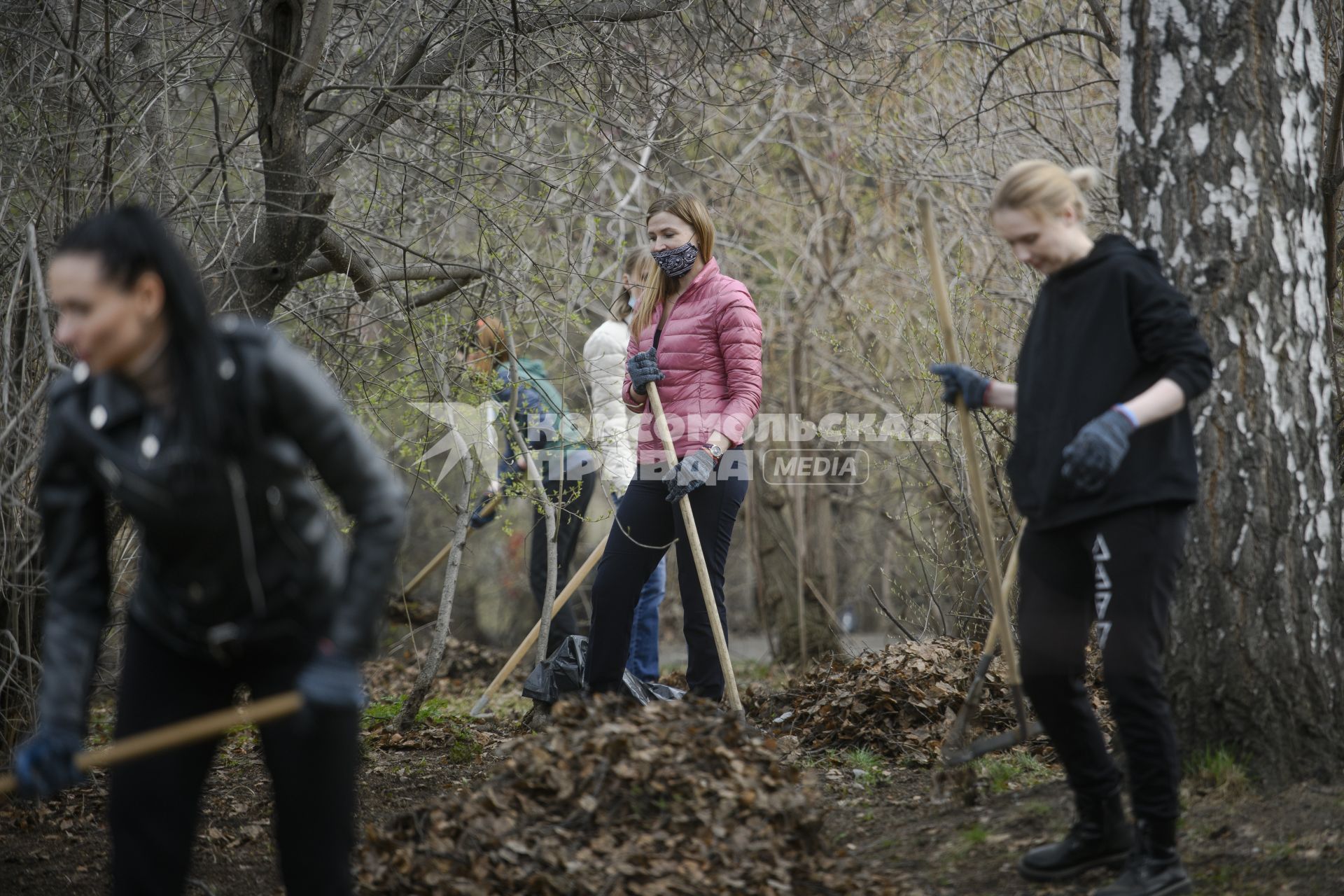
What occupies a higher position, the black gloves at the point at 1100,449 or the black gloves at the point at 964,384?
the black gloves at the point at 964,384

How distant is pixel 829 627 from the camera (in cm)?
1034

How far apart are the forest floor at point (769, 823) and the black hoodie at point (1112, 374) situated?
1072 mm

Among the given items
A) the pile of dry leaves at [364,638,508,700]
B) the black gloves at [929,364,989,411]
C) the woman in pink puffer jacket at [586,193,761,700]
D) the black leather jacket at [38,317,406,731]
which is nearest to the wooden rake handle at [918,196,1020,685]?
the black gloves at [929,364,989,411]

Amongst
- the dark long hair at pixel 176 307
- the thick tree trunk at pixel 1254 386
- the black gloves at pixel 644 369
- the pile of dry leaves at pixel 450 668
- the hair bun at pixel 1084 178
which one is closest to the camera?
the dark long hair at pixel 176 307

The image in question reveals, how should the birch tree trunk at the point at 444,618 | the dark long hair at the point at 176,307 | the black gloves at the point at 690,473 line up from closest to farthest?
the dark long hair at the point at 176,307, the black gloves at the point at 690,473, the birch tree trunk at the point at 444,618

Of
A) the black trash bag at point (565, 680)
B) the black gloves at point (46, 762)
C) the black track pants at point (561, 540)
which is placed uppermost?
the black track pants at point (561, 540)

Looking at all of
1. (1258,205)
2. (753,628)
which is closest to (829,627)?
(753,628)

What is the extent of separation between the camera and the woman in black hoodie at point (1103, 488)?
9.41 feet

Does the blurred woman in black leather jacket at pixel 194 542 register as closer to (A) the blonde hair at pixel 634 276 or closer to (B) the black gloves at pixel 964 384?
(B) the black gloves at pixel 964 384

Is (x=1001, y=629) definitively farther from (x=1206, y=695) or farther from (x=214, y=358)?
(x=214, y=358)

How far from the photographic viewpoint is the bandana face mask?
16.6 ft

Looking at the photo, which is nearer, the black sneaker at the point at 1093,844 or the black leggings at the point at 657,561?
the black sneaker at the point at 1093,844

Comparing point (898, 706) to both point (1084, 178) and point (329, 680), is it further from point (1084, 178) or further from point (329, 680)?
point (329, 680)

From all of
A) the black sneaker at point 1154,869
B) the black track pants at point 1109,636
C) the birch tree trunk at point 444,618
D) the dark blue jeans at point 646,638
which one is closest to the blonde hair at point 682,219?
the birch tree trunk at point 444,618
